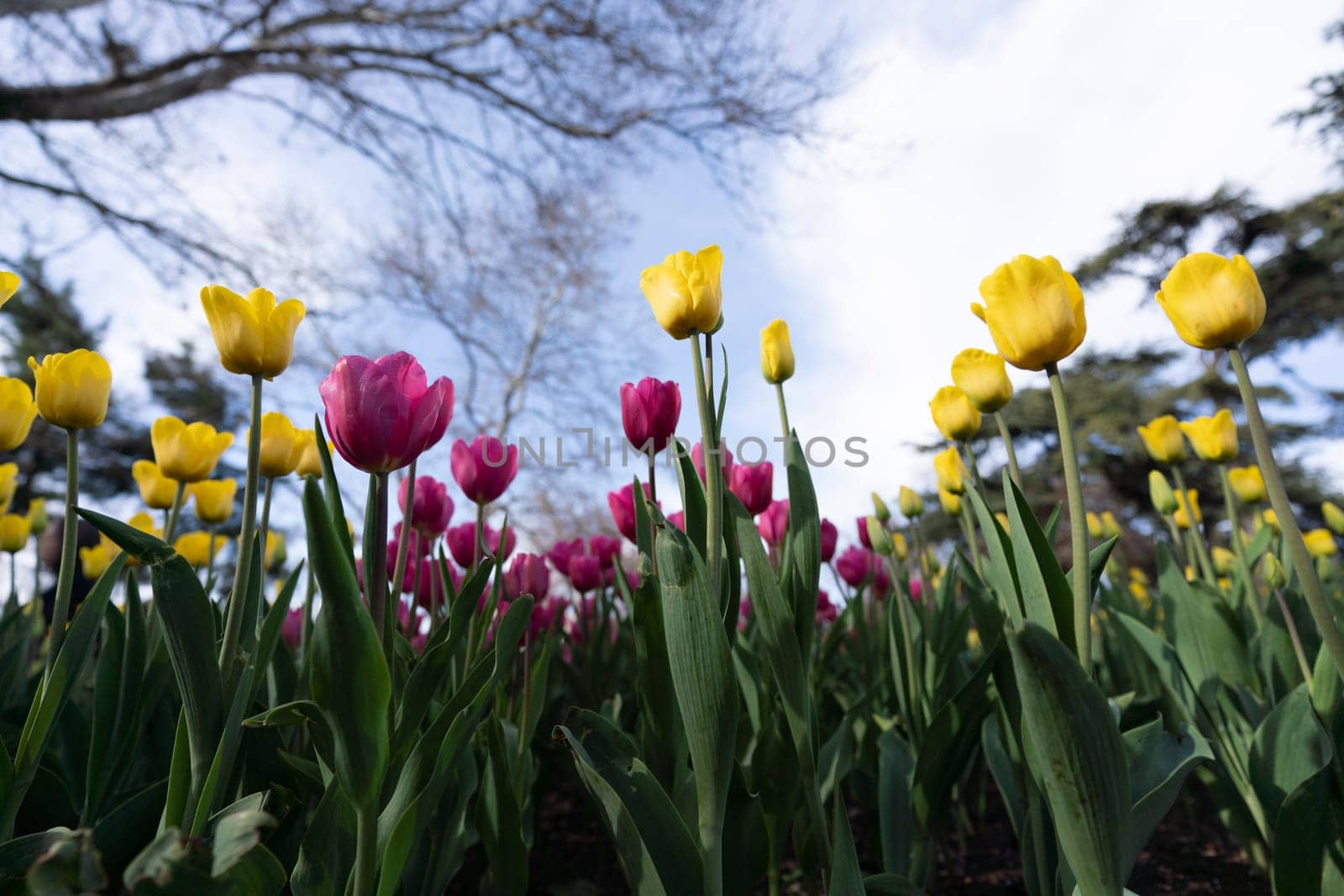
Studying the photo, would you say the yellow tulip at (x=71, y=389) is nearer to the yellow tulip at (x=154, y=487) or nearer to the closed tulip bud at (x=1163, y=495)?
the yellow tulip at (x=154, y=487)

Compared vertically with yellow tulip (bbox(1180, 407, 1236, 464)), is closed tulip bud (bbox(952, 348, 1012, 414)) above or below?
below

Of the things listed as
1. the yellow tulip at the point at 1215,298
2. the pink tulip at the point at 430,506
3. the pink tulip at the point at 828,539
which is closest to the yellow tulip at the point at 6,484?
the pink tulip at the point at 430,506

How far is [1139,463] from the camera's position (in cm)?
1312

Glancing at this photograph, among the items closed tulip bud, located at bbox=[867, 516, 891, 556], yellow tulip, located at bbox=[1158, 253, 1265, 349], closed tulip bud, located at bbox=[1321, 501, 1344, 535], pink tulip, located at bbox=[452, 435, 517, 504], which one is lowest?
yellow tulip, located at bbox=[1158, 253, 1265, 349]

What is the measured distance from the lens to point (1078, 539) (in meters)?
0.61

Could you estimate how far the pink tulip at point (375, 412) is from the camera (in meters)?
0.68

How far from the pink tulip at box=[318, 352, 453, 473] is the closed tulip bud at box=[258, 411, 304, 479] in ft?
1.29

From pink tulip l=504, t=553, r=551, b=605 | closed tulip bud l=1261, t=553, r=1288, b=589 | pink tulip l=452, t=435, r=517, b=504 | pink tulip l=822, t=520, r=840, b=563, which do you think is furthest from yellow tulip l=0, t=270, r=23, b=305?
closed tulip bud l=1261, t=553, r=1288, b=589

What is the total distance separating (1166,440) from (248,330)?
5.24 ft

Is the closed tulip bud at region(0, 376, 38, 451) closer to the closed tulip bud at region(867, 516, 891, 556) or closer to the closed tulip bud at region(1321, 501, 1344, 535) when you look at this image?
the closed tulip bud at region(867, 516, 891, 556)

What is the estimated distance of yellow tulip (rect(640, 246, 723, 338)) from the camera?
838 millimetres

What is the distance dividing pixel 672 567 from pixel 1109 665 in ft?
5.22

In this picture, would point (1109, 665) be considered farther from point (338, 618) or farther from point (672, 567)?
point (338, 618)

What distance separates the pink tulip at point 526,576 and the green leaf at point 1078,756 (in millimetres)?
958
